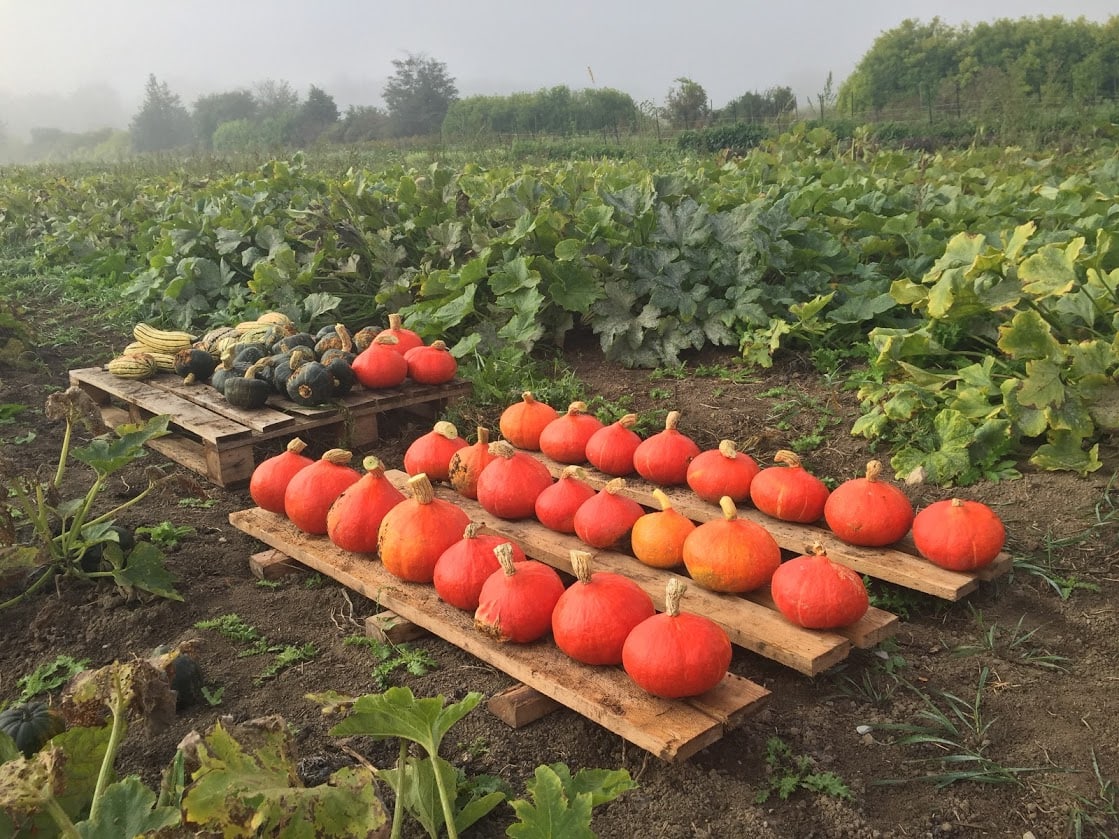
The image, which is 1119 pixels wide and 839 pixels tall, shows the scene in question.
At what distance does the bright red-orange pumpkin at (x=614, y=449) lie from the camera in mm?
3877

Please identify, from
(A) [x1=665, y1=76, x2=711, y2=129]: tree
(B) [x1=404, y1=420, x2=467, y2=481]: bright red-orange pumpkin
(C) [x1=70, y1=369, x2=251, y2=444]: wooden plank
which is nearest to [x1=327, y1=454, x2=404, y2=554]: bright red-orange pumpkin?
(B) [x1=404, y1=420, x2=467, y2=481]: bright red-orange pumpkin

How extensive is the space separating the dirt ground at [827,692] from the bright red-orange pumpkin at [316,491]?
22 centimetres

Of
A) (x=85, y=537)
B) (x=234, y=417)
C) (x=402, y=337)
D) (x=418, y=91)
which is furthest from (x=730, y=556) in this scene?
(x=418, y=91)

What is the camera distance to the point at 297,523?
356 cm

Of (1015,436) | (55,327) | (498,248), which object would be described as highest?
(498,248)

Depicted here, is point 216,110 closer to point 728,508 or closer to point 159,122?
point 159,122

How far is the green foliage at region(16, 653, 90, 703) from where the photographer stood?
2.76 metres

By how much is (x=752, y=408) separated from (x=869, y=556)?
1.74 metres

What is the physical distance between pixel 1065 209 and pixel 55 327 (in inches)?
313

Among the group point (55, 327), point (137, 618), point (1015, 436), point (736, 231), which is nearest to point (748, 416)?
point (1015, 436)

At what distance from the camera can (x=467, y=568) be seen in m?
2.87

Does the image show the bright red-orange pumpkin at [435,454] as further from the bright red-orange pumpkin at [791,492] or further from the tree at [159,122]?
the tree at [159,122]

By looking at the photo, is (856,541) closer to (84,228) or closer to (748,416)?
(748,416)

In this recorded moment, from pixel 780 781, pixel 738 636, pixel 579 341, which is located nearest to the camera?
pixel 780 781
